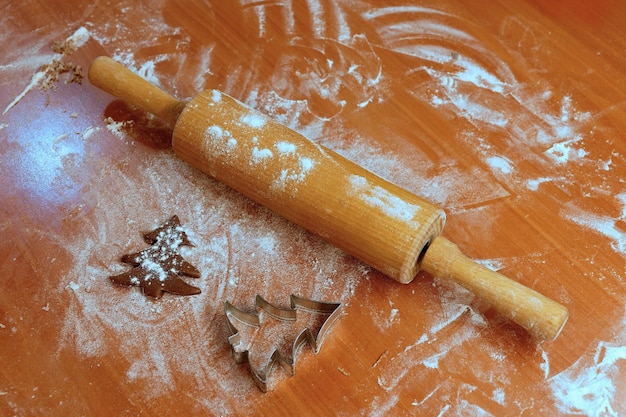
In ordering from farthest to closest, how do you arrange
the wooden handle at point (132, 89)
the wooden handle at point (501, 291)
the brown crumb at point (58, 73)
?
the brown crumb at point (58, 73), the wooden handle at point (132, 89), the wooden handle at point (501, 291)

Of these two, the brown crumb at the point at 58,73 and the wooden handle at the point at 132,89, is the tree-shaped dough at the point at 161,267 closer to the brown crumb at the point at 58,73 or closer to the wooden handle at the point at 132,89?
the wooden handle at the point at 132,89

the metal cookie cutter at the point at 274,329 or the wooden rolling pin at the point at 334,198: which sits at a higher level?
the wooden rolling pin at the point at 334,198

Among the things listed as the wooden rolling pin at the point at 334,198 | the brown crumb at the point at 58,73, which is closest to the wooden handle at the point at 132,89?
the wooden rolling pin at the point at 334,198

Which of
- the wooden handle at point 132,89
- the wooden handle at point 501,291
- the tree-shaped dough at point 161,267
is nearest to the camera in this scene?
the wooden handle at point 501,291

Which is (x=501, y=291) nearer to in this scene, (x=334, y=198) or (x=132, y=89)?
(x=334, y=198)

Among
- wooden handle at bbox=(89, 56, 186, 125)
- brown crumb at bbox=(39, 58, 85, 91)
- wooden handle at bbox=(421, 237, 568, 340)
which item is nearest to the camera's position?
wooden handle at bbox=(421, 237, 568, 340)

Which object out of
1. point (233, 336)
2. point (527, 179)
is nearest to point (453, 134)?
point (527, 179)

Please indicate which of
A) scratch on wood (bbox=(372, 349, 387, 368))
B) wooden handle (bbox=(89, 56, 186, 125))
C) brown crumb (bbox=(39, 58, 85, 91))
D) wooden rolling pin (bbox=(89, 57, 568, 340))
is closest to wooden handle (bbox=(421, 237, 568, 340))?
wooden rolling pin (bbox=(89, 57, 568, 340))

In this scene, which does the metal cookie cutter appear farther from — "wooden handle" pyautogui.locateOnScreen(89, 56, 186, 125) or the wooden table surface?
"wooden handle" pyautogui.locateOnScreen(89, 56, 186, 125)
